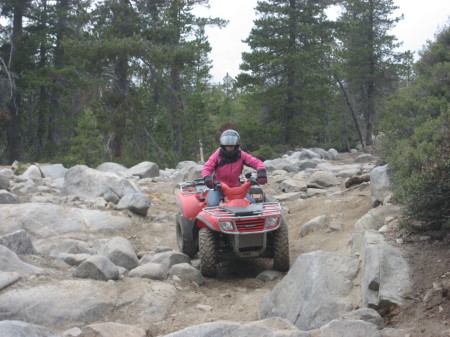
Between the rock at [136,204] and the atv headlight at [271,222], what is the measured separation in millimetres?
4397

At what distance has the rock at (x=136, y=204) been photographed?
9.89 metres

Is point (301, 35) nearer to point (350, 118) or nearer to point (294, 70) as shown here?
point (294, 70)

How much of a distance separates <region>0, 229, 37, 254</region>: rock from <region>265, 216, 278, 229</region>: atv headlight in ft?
9.61

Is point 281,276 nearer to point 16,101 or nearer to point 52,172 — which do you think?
point 52,172

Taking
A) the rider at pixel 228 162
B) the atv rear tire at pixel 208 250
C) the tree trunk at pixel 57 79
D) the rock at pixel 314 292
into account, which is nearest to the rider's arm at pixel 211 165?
the rider at pixel 228 162

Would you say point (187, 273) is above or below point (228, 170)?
below

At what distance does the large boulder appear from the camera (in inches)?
425

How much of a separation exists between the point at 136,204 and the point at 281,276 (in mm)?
4357

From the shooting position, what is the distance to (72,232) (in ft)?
27.4

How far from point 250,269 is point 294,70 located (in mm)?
18933

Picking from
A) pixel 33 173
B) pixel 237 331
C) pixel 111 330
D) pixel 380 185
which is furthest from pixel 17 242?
pixel 33 173

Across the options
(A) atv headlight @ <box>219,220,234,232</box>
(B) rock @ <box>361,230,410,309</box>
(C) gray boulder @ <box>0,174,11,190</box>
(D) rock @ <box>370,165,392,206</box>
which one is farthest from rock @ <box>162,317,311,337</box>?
(C) gray boulder @ <box>0,174,11,190</box>

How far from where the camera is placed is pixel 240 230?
237 inches

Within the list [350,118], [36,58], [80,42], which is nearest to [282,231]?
[80,42]
